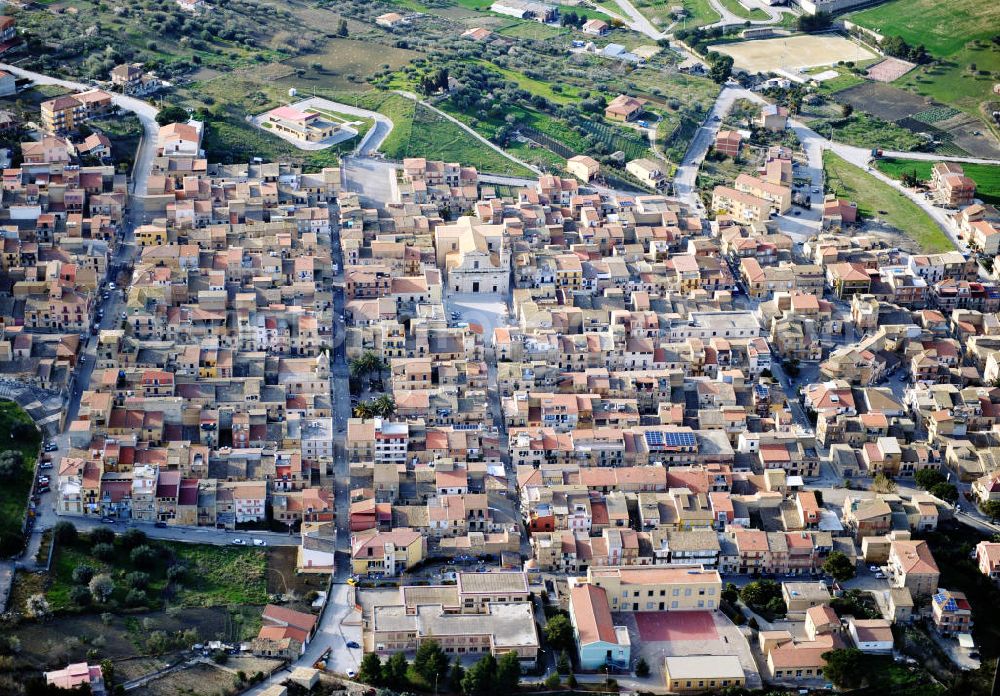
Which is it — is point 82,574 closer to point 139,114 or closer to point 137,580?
point 137,580

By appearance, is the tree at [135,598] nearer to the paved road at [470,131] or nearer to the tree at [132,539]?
the tree at [132,539]

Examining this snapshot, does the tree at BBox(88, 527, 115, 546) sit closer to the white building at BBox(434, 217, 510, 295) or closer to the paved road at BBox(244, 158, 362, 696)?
the paved road at BBox(244, 158, 362, 696)

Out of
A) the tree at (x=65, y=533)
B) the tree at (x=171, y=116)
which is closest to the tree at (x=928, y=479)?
the tree at (x=65, y=533)

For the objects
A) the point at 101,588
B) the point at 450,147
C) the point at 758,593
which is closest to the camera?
the point at 101,588

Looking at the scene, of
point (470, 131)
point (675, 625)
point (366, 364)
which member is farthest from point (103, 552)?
point (470, 131)

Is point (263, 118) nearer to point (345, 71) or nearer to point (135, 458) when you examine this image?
point (345, 71)

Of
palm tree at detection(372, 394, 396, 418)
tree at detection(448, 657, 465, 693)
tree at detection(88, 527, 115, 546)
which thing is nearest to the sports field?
palm tree at detection(372, 394, 396, 418)
